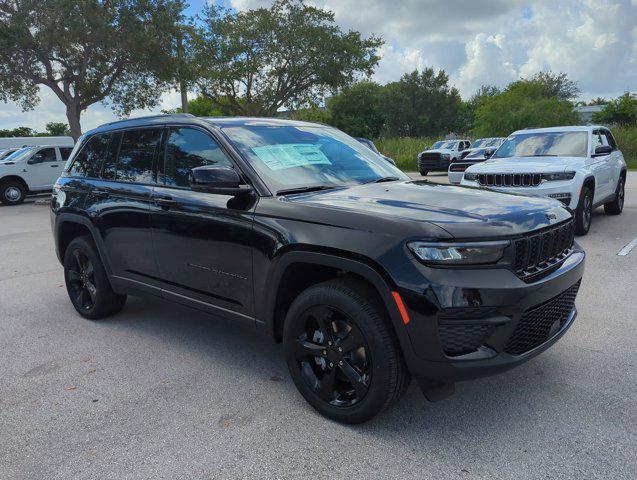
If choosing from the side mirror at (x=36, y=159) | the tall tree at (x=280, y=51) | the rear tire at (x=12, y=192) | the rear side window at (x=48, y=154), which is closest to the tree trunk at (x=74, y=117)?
the rear side window at (x=48, y=154)

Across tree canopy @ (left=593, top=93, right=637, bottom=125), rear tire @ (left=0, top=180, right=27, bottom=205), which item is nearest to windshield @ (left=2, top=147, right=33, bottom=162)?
rear tire @ (left=0, top=180, right=27, bottom=205)

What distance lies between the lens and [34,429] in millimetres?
3010

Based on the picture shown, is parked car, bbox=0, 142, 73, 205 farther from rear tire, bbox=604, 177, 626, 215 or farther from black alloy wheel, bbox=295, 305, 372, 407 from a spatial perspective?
black alloy wheel, bbox=295, 305, 372, 407

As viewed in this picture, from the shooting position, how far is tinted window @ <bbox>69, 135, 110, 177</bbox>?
15.4 feet

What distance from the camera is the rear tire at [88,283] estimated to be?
15.3ft

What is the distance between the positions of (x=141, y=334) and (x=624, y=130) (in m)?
35.2

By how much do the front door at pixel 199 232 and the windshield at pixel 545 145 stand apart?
668 centimetres

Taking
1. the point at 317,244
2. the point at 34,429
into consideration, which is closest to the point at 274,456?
the point at 317,244

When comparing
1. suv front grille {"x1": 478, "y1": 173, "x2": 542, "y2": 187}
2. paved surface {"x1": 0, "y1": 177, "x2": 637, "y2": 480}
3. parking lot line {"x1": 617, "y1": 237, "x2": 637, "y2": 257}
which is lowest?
paved surface {"x1": 0, "y1": 177, "x2": 637, "y2": 480}

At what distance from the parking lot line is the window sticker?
502cm

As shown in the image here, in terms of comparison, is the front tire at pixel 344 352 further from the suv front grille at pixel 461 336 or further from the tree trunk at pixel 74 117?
the tree trunk at pixel 74 117

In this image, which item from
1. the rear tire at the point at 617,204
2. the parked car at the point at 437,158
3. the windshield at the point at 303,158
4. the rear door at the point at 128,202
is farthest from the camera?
the parked car at the point at 437,158

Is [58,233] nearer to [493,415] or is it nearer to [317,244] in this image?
[317,244]

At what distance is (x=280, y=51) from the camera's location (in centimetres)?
2873
